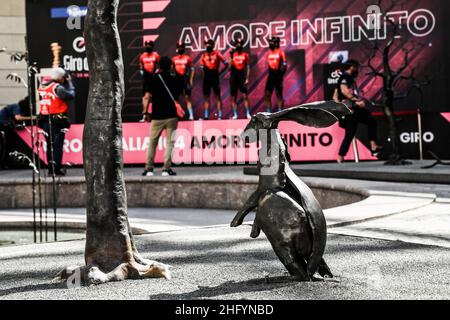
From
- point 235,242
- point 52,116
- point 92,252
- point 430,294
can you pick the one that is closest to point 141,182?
point 52,116

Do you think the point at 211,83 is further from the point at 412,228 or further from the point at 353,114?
the point at 412,228

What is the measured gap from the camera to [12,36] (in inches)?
925

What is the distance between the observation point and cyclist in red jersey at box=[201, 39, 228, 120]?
18188mm

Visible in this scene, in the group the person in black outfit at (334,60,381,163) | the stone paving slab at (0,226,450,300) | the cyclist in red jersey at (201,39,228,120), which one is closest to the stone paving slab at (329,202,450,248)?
the stone paving slab at (0,226,450,300)

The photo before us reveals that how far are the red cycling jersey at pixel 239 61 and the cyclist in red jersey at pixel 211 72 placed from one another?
29cm

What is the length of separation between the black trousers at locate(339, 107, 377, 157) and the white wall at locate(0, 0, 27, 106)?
10.8 metres

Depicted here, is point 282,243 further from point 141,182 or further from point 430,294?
point 141,182

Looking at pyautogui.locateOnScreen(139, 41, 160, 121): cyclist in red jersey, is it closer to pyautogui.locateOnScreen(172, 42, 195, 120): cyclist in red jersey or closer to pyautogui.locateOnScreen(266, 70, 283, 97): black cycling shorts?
pyautogui.locateOnScreen(172, 42, 195, 120): cyclist in red jersey

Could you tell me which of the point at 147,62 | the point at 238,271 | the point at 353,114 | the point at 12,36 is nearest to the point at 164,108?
the point at 353,114

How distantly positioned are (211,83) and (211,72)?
0.85 ft

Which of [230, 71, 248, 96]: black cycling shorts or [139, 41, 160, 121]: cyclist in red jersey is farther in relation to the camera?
[230, 71, 248, 96]: black cycling shorts

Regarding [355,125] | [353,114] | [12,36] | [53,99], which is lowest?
[355,125]

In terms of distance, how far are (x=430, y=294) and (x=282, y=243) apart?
0.83 meters

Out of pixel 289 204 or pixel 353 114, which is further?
pixel 353 114
